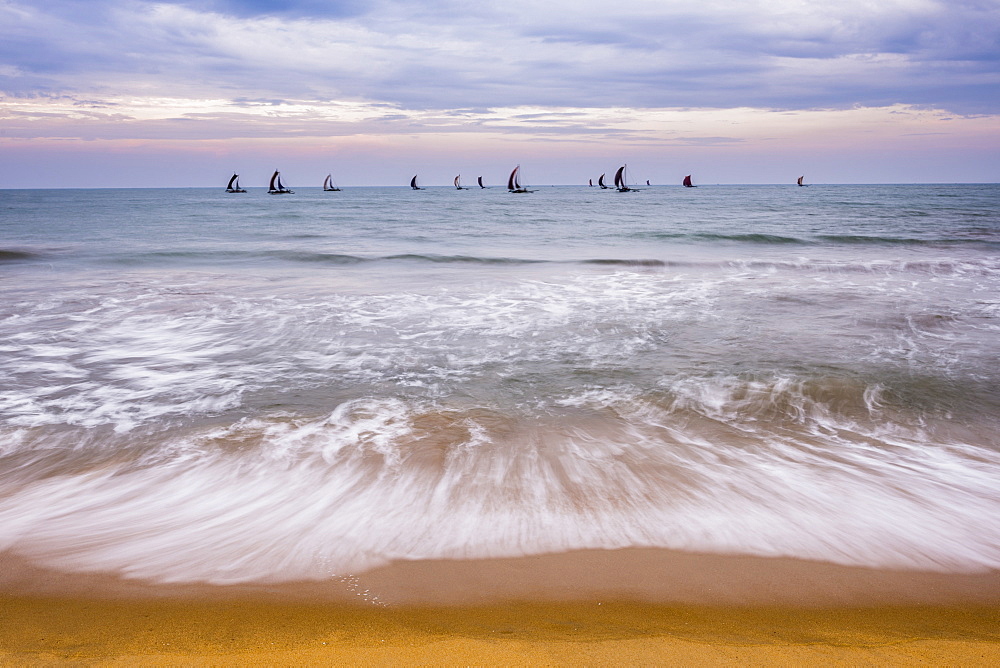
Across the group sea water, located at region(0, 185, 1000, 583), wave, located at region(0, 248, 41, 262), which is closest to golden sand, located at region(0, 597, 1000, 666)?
sea water, located at region(0, 185, 1000, 583)

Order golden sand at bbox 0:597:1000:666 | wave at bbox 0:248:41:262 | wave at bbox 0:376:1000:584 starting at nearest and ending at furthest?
golden sand at bbox 0:597:1000:666 < wave at bbox 0:376:1000:584 < wave at bbox 0:248:41:262

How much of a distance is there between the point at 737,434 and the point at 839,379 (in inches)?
82.0

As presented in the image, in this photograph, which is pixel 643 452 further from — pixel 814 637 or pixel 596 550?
pixel 814 637

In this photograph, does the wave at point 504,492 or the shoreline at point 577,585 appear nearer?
the shoreline at point 577,585

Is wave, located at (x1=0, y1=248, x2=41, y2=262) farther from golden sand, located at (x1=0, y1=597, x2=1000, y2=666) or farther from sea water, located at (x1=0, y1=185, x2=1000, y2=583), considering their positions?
golden sand, located at (x1=0, y1=597, x2=1000, y2=666)

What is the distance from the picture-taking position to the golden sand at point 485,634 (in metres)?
2.28

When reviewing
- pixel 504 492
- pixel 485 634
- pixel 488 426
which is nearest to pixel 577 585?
pixel 485 634

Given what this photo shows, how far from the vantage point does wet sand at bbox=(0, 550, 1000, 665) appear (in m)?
2.30

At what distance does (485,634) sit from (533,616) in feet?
0.80

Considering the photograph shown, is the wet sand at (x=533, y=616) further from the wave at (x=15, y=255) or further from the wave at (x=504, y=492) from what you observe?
the wave at (x=15, y=255)

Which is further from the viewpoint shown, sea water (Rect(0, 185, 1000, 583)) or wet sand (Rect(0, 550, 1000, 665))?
sea water (Rect(0, 185, 1000, 583))

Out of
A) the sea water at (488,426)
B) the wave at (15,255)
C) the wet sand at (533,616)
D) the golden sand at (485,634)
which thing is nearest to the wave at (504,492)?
the sea water at (488,426)

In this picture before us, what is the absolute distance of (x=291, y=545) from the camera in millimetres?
3223

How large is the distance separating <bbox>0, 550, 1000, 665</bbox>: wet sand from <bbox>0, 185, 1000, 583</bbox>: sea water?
0.18 m
